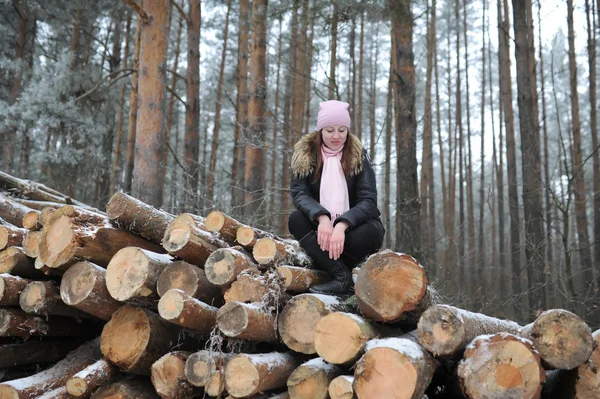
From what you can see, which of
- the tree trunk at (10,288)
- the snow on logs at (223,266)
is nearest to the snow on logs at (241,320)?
the snow on logs at (223,266)

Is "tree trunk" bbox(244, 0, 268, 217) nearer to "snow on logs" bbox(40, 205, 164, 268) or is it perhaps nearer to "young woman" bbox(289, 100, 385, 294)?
"young woman" bbox(289, 100, 385, 294)

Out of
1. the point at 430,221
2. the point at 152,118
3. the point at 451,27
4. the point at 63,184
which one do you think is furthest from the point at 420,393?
the point at 451,27

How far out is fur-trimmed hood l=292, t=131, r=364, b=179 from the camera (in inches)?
143

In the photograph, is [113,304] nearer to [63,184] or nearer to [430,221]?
[63,184]

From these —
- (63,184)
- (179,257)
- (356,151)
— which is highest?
(63,184)

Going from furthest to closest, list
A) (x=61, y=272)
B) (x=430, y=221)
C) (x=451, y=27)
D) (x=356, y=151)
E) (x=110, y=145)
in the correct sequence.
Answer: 1. (x=451, y=27)
2. (x=430, y=221)
3. (x=110, y=145)
4. (x=356, y=151)
5. (x=61, y=272)

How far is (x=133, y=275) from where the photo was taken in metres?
2.94

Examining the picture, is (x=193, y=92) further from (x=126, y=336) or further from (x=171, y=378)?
(x=171, y=378)

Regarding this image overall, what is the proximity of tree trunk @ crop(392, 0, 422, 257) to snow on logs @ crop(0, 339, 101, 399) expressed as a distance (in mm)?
4608

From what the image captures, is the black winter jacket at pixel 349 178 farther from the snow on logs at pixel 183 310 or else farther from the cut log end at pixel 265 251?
the snow on logs at pixel 183 310

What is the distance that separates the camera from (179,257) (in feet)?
10.3

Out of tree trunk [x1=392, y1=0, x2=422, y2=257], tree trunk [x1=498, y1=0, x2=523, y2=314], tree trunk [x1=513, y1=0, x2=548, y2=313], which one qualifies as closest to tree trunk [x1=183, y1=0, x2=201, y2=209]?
tree trunk [x1=392, y1=0, x2=422, y2=257]

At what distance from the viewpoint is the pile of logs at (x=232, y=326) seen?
7.57 ft

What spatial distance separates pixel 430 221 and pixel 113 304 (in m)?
17.3
